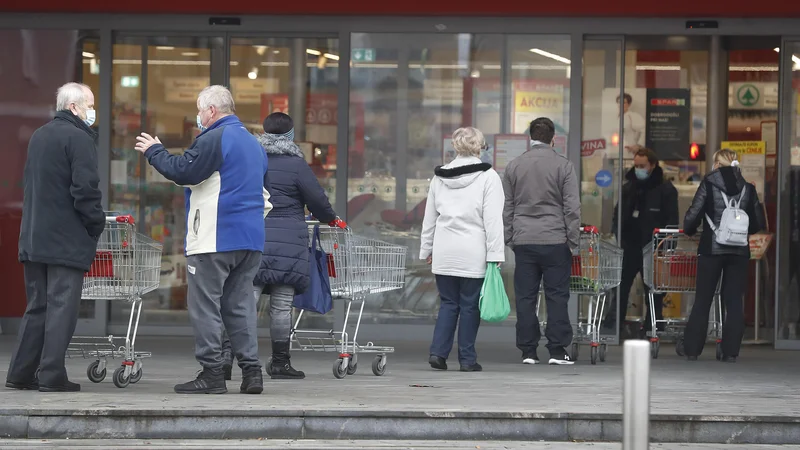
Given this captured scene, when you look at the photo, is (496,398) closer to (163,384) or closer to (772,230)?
(163,384)

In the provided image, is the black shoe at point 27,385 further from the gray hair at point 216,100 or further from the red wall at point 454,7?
Answer: the red wall at point 454,7

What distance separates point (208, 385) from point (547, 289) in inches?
145

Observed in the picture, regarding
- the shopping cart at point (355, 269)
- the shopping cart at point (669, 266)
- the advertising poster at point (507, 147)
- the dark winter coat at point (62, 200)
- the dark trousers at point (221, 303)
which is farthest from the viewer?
the advertising poster at point (507, 147)

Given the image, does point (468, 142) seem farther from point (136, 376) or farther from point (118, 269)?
point (136, 376)

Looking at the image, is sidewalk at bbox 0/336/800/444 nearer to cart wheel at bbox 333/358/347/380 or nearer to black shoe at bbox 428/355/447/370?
cart wheel at bbox 333/358/347/380

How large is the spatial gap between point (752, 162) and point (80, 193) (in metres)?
8.15

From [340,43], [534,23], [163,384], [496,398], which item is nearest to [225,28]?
[340,43]

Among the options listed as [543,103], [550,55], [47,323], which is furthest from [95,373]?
[550,55]

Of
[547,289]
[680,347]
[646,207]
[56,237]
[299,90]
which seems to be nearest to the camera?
[56,237]

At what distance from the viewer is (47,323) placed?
862 centimetres

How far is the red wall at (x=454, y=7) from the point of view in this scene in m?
12.9

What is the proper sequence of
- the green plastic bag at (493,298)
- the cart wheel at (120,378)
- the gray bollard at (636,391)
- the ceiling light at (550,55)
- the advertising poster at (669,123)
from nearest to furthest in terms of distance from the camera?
the gray bollard at (636,391) < the cart wheel at (120,378) < the green plastic bag at (493,298) < the ceiling light at (550,55) < the advertising poster at (669,123)

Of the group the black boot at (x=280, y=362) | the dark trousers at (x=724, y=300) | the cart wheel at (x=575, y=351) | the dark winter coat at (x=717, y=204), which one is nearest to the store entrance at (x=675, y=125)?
the dark trousers at (x=724, y=300)

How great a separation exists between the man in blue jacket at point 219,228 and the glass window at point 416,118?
4.92 m
